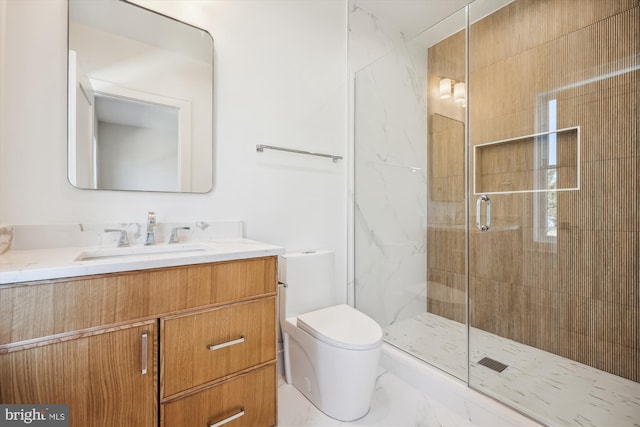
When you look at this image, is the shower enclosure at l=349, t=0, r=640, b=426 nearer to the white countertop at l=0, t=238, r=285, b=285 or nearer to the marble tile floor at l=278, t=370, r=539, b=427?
the marble tile floor at l=278, t=370, r=539, b=427

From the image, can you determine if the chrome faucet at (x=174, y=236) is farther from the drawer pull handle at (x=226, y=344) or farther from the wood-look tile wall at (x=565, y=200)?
the wood-look tile wall at (x=565, y=200)

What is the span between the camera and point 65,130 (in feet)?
4.22

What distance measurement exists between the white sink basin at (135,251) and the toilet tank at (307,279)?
19.7 inches

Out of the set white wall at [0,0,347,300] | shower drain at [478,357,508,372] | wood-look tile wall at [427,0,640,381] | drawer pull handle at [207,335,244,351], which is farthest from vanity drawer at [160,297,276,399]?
wood-look tile wall at [427,0,640,381]

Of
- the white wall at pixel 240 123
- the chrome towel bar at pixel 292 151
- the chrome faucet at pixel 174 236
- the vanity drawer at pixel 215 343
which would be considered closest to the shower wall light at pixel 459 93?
the white wall at pixel 240 123

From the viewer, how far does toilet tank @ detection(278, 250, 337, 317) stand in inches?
67.6

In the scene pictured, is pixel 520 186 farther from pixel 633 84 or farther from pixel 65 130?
pixel 65 130

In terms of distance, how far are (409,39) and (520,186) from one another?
4.86 feet

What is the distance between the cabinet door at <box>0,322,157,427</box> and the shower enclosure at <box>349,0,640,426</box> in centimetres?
154

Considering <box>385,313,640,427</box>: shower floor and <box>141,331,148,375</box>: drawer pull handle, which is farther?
<box>385,313,640,427</box>: shower floor

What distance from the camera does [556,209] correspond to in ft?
6.24

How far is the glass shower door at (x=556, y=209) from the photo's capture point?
162 centimetres

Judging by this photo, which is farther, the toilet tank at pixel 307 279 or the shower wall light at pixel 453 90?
the shower wall light at pixel 453 90

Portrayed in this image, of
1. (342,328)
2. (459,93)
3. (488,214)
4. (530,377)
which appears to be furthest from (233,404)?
(459,93)
